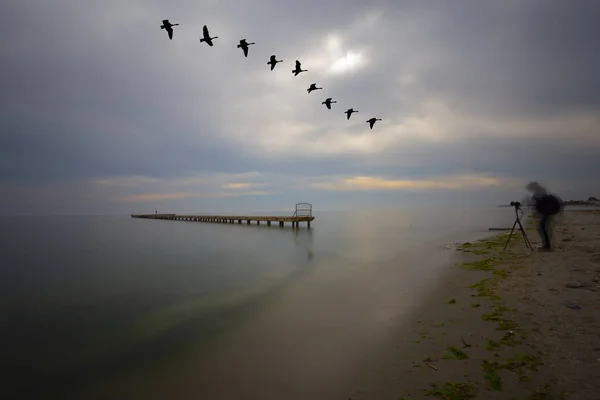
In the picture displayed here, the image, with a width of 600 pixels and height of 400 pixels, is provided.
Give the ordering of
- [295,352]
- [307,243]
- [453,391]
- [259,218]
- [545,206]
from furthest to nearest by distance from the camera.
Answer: [259,218] → [307,243] → [545,206] → [295,352] → [453,391]

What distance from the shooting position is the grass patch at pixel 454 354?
5814mm

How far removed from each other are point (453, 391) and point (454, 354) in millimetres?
1377

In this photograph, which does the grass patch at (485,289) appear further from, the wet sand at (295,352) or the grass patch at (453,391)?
the grass patch at (453,391)

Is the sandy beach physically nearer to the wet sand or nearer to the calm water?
the wet sand

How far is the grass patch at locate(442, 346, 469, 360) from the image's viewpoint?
5.81 m

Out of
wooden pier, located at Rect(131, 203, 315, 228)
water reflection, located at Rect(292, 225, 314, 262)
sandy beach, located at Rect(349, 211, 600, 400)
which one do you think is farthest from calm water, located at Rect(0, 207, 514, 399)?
wooden pier, located at Rect(131, 203, 315, 228)

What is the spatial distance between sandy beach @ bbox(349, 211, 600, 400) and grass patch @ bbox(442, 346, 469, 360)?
0.02 meters

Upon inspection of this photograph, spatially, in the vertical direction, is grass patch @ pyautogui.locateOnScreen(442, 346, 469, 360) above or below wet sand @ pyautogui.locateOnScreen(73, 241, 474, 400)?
above

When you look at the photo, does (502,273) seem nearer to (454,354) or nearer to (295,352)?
(454,354)

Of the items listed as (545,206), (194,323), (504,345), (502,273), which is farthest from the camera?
(545,206)

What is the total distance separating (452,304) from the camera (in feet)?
30.4

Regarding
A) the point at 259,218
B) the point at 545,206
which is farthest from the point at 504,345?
the point at 259,218

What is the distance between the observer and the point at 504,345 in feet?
19.5

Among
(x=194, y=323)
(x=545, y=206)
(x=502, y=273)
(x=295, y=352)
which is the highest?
(x=545, y=206)
